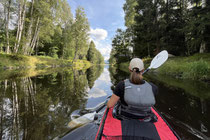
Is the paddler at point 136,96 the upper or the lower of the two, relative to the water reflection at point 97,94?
upper

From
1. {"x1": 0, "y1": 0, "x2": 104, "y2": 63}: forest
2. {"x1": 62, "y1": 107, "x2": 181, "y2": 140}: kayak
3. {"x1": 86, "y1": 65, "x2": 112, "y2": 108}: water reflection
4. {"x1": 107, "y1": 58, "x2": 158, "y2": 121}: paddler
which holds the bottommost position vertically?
{"x1": 86, "y1": 65, "x2": 112, "y2": 108}: water reflection

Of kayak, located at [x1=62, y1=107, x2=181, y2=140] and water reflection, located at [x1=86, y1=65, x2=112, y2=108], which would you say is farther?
water reflection, located at [x1=86, y1=65, x2=112, y2=108]

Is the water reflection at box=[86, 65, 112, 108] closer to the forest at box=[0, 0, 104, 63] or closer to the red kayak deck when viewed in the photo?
the red kayak deck

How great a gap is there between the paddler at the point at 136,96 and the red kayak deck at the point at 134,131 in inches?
6.4

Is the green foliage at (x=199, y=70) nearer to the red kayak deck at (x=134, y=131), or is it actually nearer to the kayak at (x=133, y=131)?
the kayak at (x=133, y=131)

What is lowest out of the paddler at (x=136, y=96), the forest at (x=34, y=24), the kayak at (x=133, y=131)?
the kayak at (x=133, y=131)

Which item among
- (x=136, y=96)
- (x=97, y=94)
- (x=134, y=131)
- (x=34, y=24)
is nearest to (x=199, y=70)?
(x=97, y=94)

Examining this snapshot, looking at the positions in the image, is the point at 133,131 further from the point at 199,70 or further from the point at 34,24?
the point at 34,24

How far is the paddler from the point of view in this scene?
1636mm

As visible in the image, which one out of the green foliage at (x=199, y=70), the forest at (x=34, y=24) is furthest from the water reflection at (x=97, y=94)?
the forest at (x=34, y=24)

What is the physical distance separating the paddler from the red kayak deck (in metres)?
0.16

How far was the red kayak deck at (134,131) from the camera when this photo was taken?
140cm

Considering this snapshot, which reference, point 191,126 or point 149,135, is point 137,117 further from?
point 191,126

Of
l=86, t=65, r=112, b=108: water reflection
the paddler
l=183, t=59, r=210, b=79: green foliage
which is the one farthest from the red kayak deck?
l=183, t=59, r=210, b=79: green foliage
